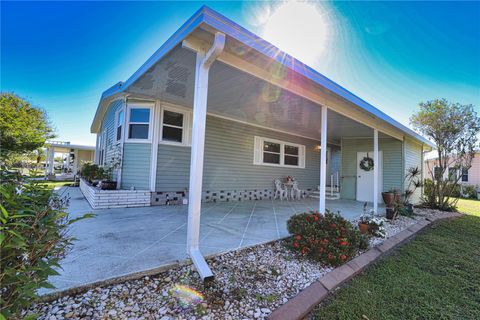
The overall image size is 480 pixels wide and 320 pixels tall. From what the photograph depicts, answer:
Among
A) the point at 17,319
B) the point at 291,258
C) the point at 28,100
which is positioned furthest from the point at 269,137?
the point at 28,100

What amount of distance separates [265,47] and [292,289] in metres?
2.87

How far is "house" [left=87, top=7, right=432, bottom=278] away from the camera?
262 centimetres

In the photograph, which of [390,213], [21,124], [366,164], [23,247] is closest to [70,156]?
[21,124]

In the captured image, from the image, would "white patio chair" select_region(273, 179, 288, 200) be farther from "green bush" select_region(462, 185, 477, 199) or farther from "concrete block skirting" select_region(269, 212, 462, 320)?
"green bush" select_region(462, 185, 477, 199)

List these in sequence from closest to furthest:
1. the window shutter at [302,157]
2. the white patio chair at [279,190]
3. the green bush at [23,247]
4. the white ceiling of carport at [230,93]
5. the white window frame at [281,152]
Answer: the green bush at [23,247]
the white ceiling of carport at [230,93]
the white window frame at [281,152]
the white patio chair at [279,190]
the window shutter at [302,157]

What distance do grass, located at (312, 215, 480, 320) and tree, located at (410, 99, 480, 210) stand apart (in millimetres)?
5323

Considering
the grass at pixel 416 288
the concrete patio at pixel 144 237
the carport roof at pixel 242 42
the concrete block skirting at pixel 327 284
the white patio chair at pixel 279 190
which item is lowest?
the grass at pixel 416 288

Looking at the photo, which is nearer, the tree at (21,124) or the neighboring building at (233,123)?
the neighboring building at (233,123)

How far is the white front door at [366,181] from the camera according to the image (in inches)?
337

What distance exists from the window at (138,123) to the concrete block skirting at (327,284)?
5350mm

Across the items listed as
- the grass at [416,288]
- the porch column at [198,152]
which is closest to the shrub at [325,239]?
the grass at [416,288]

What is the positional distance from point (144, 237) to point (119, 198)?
8.67 feet

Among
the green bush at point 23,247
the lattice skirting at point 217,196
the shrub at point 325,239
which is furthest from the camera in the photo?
the lattice skirting at point 217,196

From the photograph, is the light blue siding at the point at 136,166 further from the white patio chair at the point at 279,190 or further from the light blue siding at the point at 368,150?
the light blue siding at the point at 368,150
